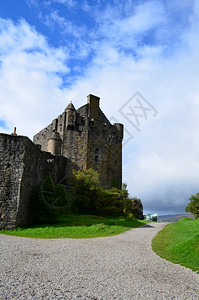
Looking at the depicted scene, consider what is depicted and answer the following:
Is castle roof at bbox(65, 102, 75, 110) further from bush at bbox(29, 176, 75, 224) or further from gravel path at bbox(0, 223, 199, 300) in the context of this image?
gravel path at bbox(0, 223, 199, 300)

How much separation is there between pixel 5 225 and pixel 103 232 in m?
6.77

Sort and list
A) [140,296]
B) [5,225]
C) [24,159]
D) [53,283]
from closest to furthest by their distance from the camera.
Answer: [140,296]
[53,283]
[5,225]
[24,159]

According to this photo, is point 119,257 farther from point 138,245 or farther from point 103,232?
point 103,232

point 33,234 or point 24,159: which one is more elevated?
point 24,159

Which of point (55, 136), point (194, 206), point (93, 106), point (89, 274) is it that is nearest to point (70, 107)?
point (93, 106)

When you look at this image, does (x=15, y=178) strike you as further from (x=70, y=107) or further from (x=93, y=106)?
(x=93, y=106)

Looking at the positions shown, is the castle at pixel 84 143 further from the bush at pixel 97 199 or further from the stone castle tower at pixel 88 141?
the bush at pixel 97 199

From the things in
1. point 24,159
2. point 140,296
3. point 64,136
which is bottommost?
point 140,296

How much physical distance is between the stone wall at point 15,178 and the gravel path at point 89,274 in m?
5.06

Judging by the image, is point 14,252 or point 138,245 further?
point 138,245

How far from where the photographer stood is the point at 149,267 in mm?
8594

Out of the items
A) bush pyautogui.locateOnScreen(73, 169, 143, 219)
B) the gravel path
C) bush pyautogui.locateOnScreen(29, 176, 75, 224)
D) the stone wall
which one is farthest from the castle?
the gravel path

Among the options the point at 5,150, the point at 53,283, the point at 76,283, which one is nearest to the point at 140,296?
the point at 76,283

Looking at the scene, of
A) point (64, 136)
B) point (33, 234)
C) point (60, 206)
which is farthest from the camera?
point (64, 136)
